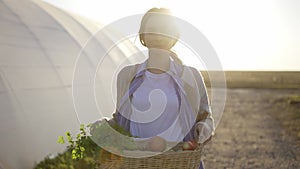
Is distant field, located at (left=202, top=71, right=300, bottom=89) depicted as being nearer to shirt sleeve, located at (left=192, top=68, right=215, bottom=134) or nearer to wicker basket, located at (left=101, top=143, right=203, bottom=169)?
shirt sleeve, located at (left=192, top=68, right=215, bottom=134)

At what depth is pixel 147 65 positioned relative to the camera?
267cm

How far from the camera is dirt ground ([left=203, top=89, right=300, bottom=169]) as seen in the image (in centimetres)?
821

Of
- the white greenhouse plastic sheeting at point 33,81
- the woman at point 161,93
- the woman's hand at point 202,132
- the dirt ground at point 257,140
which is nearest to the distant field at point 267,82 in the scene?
the dirt ground at point 257,140

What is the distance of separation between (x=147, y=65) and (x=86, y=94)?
3.96m

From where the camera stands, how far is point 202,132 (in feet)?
7.79

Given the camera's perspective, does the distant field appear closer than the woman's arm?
No

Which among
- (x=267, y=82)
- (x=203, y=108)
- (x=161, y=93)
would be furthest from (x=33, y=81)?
(x=267, y=82)

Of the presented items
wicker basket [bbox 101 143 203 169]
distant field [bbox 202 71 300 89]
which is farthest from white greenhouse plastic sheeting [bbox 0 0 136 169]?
distant field [bbox 202 71 300 89]

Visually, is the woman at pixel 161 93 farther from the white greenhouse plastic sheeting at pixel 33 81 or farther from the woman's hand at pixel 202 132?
the white greenhouse plastic sheeting at pixel 33 81

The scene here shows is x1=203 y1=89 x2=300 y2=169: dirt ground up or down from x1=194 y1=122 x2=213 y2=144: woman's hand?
down

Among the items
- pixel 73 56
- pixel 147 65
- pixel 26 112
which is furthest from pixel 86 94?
pixel 147 65

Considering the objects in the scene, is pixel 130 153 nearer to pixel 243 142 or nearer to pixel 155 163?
pixel 155 163

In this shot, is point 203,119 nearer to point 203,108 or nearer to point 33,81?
point 203,108

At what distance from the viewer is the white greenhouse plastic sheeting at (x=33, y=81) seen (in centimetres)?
459
